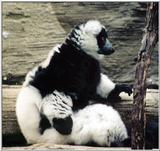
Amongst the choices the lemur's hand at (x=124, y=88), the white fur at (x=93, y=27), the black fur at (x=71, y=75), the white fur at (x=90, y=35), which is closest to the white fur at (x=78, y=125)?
the black fur at (x=71, y=75)

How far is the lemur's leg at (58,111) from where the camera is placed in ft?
23.9

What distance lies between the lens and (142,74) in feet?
24.6

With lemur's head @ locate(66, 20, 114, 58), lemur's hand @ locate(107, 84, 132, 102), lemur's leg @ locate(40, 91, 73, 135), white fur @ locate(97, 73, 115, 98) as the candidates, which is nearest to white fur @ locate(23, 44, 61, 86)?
lemur's head @ locate(66, 20, 114, 58)

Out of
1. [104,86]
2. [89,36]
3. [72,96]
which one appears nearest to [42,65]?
[72,96]

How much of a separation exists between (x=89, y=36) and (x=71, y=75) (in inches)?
17.4

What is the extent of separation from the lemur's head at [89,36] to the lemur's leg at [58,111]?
0.55 meters

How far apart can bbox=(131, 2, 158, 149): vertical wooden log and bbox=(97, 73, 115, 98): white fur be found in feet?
0.85

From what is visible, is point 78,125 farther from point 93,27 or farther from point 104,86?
point 93,27

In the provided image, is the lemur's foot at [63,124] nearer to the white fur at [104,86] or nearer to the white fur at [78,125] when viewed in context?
the white fur at [78,125]

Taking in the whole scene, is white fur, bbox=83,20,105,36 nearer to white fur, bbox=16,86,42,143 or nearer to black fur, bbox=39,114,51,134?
white fur, bbox=16,86,42,143

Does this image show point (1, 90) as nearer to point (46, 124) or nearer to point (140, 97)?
point (46, 124)

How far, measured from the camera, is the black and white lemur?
7320mm

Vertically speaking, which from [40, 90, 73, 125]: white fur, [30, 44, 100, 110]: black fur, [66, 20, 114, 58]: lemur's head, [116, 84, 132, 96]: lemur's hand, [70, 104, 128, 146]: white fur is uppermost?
[66, 20, 114, 58]: lemur's head

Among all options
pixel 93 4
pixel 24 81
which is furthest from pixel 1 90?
pixel 93 4
